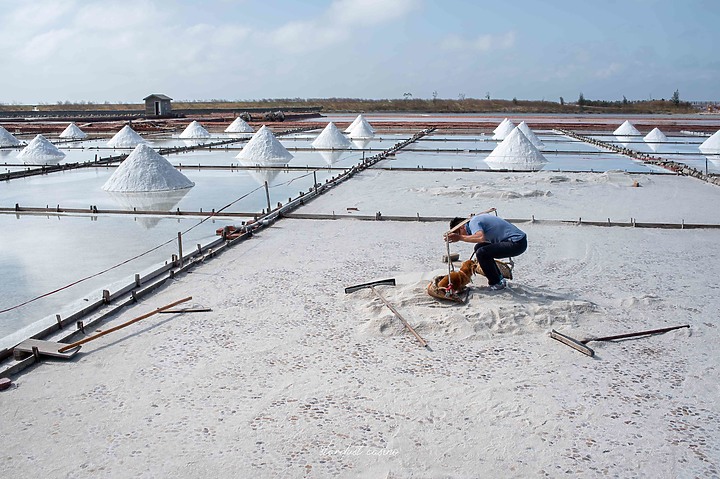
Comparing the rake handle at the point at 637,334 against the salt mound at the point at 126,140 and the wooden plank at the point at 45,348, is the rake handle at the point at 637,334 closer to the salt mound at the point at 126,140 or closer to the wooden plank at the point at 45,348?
the wooden plank at the point at 45,348

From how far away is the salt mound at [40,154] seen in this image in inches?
523

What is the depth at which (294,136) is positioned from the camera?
2011 cm

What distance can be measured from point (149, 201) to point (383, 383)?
595 centimetres

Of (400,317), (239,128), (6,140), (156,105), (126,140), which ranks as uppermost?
(156,105)

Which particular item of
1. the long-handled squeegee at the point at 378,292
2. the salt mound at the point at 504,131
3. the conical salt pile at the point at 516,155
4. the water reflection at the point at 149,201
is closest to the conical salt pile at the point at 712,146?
the salt mound at the point at 504,131

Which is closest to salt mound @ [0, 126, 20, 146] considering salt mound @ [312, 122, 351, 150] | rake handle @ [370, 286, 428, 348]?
salt mound @ [312, 122, 351, 150]

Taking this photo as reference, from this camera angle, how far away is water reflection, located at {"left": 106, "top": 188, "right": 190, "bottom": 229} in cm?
688

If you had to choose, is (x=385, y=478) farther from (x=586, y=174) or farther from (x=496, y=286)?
(x=586, y=174)

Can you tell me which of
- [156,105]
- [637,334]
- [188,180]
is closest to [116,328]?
[637,334]

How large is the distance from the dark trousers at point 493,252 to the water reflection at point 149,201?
3900 millimetres

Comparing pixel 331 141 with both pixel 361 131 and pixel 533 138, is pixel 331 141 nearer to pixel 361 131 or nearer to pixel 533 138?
pixel 361 131

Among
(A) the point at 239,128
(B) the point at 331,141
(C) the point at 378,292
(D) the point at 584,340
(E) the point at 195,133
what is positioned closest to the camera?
(D) the point at 584,340

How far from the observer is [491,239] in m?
3.88

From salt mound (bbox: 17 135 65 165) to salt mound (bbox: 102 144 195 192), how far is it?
203 inches
